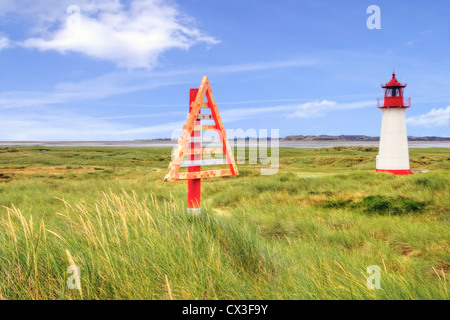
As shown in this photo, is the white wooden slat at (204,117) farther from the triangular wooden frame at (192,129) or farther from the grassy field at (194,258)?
the grassy field at (194,258)

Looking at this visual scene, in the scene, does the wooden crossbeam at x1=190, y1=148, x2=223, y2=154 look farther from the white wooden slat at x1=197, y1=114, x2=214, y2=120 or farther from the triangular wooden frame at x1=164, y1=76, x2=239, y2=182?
the white wooden slat at x1=197, y1=114, x2=214, y2=120

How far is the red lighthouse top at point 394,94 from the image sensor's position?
2461 cm

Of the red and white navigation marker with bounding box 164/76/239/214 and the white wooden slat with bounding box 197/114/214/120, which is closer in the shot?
the red and white navigation marker with bounding box 164/76/239/214

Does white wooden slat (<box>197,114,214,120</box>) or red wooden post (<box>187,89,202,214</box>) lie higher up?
white wooden slat (<box>197,114,214,120</box>)

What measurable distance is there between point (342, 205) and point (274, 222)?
12.8 feet

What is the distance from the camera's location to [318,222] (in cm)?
873

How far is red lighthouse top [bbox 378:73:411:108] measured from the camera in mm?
24609

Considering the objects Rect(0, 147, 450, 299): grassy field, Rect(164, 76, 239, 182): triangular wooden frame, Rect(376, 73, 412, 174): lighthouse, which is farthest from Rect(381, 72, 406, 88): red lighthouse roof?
Rect(164, 76, 239, 182): triangular wooden frame

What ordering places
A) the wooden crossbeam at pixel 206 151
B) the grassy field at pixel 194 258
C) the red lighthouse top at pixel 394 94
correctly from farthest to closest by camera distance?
1. the red lighthouse top at pixel 394 94
2. the wooden crossbeam at pixel 206 151
3. the grassy field at pixel 194 258

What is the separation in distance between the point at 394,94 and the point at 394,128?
2.39 m

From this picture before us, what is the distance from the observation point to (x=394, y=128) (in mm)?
24797

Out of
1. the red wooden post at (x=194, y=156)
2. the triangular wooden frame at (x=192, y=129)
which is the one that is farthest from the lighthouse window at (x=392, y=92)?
the red wooden post at (x=194, y=156)

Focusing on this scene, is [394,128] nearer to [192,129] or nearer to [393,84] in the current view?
[393,84]

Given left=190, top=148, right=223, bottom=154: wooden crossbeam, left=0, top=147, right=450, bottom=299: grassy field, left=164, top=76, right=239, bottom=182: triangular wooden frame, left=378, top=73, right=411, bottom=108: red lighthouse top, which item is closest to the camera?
left=0, top=147, right=450, bottom=299: grassy field
